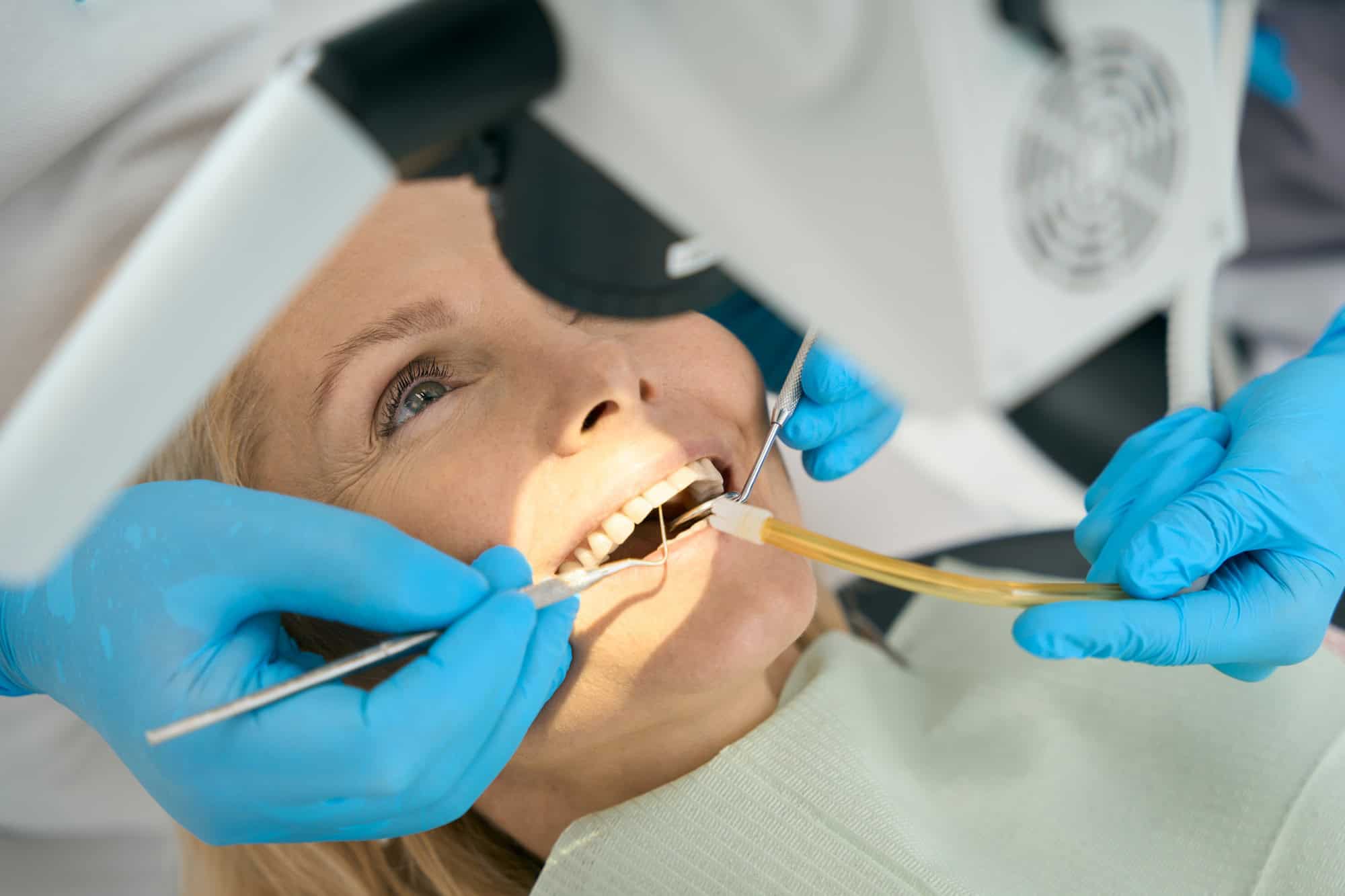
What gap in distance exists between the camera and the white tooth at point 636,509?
97 cm

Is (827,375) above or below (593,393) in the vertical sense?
below

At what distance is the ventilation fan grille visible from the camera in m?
0.48

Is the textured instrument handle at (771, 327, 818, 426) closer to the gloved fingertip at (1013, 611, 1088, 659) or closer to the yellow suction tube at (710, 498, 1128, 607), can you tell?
the yellow suction tube at (710, 498, 1128, 607)

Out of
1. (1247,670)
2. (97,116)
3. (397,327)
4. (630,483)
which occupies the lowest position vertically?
(1247,670)

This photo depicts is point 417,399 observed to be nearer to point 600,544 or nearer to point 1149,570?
A: point 600,544

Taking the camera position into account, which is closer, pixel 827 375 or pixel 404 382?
pixel 404 382

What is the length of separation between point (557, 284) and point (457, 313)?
42 centimetres

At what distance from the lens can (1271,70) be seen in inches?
64.4

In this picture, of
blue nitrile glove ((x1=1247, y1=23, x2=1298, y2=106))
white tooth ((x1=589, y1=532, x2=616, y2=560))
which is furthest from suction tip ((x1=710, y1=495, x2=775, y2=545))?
blue nitrile glove ((x1=1247, y1=23, x2=1298, y2=106))

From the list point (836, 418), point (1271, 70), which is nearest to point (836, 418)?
point (836, 418)

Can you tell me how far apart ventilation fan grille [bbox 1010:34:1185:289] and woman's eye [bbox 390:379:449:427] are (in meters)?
0.67

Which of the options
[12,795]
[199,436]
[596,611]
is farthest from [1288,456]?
[12,795]

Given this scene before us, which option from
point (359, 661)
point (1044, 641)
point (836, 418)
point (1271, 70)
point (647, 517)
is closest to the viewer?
point (359, 661)

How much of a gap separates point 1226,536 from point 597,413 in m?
0.60
